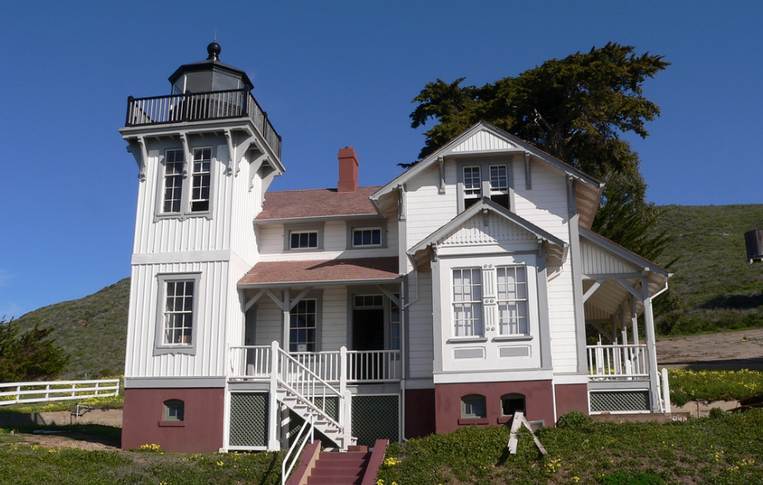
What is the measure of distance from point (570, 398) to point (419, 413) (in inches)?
142

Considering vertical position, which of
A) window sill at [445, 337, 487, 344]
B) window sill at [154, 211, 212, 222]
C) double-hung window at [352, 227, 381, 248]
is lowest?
window sill at [445, 337, 487, 344]

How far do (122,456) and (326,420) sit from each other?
183 inches

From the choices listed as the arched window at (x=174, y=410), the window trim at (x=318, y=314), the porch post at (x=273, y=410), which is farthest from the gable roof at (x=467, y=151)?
the arched window at (x=174, y=410)

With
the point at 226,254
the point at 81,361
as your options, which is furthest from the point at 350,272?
the point at 81,361

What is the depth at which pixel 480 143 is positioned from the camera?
757 inches

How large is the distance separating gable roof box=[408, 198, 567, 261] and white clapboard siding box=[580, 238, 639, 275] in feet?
4.07

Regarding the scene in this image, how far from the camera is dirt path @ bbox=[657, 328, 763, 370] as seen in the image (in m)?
28.5

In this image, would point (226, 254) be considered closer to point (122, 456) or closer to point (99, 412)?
point (122, 456)

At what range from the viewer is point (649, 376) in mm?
17047

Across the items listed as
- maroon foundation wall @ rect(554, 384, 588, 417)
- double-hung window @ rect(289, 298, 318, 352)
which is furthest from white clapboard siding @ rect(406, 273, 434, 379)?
double-hung window @ rect(289, 298, 318, 352)

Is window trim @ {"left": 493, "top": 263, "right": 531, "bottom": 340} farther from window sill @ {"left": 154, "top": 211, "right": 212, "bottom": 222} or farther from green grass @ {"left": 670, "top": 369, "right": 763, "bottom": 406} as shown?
window sill @ {"left": 154, "top": 211, "right": 212, "bottom": 222}

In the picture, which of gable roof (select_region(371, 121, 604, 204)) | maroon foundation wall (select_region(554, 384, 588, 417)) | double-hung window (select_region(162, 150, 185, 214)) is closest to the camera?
maroon foundation wall (select_region(554, 384, 588, 417))

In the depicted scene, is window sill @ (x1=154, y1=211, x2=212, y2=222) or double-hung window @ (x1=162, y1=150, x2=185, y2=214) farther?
double-hung window @ (x1=162, y1=150, x2=185, y2=214)

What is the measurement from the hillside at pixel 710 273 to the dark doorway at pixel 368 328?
17.6 meters
